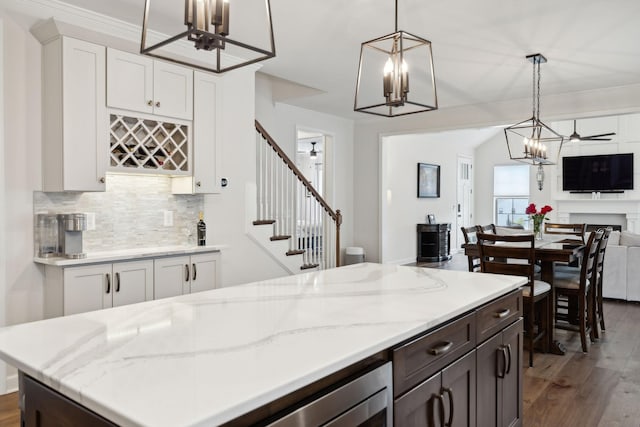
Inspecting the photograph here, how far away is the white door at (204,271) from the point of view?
12.5 ft

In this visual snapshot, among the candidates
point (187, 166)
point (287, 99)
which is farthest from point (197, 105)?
point (287, 99)

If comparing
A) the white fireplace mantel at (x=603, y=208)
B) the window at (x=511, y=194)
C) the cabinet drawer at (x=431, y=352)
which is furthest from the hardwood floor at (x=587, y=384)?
the window at (x=511, y=194)

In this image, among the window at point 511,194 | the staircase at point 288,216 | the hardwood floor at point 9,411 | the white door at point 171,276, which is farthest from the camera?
the window at point 511,194

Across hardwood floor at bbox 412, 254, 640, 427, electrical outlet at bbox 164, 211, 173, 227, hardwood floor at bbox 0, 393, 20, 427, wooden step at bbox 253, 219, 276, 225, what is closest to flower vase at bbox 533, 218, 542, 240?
hardwood floor at bbox 412, 254, 640, 427

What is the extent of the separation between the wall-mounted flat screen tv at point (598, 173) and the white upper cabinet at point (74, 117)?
9867 millimetres

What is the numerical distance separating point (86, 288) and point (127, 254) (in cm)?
37

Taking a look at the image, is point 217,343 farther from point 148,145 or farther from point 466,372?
point 148,145

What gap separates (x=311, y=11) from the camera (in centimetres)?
343

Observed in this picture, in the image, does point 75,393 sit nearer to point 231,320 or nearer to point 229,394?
point 229,394

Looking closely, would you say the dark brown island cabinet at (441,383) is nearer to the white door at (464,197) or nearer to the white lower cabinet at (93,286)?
the white lower cabinet at (93,286)

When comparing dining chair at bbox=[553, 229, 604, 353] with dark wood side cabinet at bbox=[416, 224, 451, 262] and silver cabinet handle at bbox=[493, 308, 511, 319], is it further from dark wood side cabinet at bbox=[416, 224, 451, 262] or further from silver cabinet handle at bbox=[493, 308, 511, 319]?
dark wood side cabinet at bbox=[416, 224, 451, 262]

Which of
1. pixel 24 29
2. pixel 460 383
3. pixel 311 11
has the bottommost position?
pixel 460 383

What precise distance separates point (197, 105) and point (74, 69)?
1.00 meters

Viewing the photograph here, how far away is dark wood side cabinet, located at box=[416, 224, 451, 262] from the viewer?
9.27m
